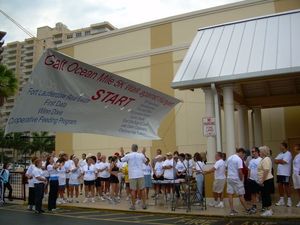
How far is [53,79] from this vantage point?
8867 millimetres

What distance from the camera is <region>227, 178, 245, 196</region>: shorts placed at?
445 inches

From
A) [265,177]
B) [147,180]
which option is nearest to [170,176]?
[147,180]

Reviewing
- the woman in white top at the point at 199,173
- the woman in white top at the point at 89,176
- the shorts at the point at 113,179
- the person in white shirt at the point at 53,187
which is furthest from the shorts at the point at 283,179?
the person in white shirt at the point at 53,187

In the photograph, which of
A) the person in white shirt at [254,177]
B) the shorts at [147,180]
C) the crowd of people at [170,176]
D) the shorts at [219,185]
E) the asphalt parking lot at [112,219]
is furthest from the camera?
the shorts at [147,180]

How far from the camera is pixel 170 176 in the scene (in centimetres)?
1427

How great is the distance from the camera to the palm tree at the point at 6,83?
26.1 meters

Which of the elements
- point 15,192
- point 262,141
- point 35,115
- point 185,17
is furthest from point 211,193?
point 185,17

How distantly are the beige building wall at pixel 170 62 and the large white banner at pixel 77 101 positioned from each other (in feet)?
30.3

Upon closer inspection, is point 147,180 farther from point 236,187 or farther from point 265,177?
point 265,177

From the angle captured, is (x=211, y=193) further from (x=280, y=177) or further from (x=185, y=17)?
(x=185, y=17)

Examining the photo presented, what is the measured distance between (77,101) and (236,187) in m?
5.26

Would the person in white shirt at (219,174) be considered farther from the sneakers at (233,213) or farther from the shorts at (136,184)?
the shorts at (136,184)

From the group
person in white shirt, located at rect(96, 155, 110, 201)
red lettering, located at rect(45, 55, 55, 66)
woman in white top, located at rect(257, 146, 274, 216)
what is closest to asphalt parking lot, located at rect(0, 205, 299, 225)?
woman in white top, located at rect(257, 146, 274, 216)

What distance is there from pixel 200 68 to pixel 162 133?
905 centimetres
